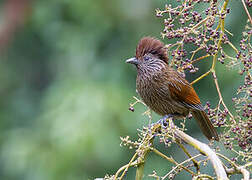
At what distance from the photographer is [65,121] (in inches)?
229

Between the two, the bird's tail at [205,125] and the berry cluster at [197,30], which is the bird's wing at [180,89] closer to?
the bird's tail at [205,125]

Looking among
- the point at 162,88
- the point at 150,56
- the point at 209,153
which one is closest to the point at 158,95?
the point at 162,88

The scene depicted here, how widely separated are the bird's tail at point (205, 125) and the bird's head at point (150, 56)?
0.35 metres

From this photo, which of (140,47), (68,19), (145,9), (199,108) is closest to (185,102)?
(199,108)

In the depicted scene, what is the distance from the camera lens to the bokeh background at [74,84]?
18.7ft

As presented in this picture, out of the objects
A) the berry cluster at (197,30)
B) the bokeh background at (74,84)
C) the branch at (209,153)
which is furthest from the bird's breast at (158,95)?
the branch at (209,153)

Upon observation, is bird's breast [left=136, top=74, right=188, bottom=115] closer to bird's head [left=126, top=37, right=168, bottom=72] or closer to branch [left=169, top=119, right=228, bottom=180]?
bird's head [left=126, top=37, right=168, bottom=72]

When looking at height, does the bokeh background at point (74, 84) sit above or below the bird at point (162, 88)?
above

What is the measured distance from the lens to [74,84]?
247 inches

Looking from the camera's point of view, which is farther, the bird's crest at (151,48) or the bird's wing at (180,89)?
the bird's wing at (180,89)

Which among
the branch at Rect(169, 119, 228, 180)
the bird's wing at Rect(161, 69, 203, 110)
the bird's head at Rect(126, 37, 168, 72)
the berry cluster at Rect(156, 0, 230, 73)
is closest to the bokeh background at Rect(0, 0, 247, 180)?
the bird's wing at Rect(161, 69, 203, 110)

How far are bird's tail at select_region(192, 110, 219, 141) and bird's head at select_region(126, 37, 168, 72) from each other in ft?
1.14

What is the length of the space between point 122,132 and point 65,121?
1.92ft

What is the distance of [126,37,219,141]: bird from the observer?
129 inches
